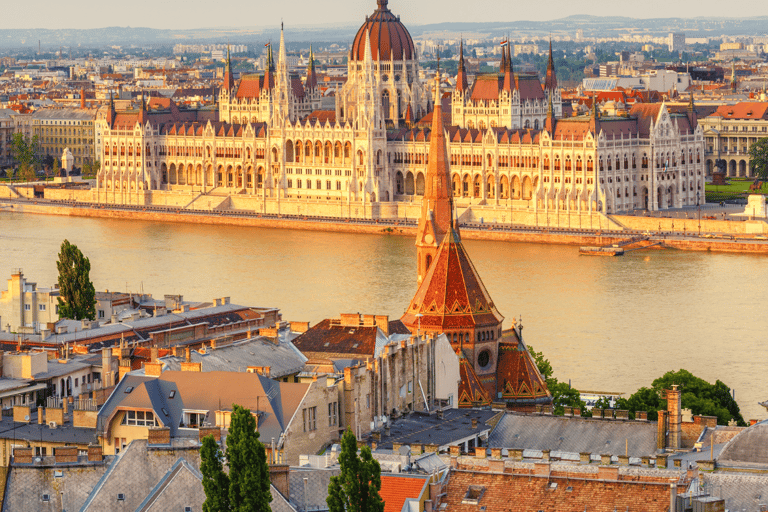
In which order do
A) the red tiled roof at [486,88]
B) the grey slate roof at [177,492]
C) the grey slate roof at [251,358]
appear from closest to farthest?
the grey slate roof at [177,492] → the grey slate roof at [251,358] → the red tiled roof at [486,88]

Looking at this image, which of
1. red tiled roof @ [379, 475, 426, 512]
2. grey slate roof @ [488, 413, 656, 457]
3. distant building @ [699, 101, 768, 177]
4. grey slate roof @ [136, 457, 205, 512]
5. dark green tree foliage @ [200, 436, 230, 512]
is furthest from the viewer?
distant building @ [699, 101, 768, 177]

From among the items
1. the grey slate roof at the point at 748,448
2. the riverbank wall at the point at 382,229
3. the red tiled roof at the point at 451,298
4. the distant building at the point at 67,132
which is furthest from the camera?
the distant building at the point at 67,132

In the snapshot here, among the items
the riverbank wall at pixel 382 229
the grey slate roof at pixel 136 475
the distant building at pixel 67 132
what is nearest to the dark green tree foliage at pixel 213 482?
the grey slate roof at pixel 136 475

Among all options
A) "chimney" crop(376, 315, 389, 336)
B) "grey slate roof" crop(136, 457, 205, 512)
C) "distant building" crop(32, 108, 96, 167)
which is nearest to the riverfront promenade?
"distant building" crop(32, 108, 96, 167)

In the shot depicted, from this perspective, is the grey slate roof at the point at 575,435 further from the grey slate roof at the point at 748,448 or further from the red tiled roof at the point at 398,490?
the red tiled roof at the point at 398,490

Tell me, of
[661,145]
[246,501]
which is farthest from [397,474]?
[661,145]

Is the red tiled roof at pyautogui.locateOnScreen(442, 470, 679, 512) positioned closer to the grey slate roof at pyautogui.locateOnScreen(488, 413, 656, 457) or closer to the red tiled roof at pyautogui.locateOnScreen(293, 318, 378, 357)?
the grey slate roof at pyautogui.locateOnScreen(488, 413, 656, 457)

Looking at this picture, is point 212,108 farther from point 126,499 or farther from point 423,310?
point 126,499
